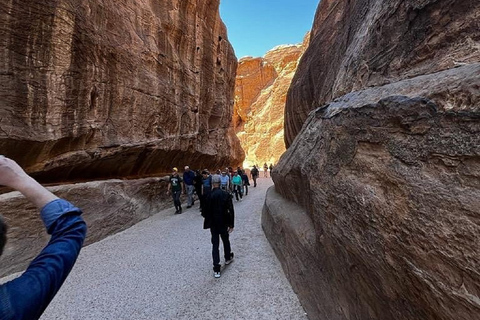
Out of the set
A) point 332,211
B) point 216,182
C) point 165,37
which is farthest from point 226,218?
point 165,37

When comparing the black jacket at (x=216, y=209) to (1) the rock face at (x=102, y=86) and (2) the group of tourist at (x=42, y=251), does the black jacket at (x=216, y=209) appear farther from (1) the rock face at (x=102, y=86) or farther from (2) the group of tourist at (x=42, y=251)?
(1) the rock face at (x=102, y=86)

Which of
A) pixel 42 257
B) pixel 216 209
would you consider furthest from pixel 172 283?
pixel 42 257

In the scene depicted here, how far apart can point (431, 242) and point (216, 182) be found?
12.0ft

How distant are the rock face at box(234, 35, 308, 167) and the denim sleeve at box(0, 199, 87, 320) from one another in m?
41.9

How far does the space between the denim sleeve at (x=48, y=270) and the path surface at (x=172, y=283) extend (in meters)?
2.90

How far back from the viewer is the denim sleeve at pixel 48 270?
0.76 metres

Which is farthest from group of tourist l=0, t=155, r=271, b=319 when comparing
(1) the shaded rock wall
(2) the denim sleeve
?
(1) the shaded rock wall

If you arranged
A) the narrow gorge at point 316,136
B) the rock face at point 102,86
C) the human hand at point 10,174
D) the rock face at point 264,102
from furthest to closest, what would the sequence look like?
the rock face at point 264,102 < the rock face at point 102,86 < the narrow gorge at point 316,136 < the human hand at point 10,174

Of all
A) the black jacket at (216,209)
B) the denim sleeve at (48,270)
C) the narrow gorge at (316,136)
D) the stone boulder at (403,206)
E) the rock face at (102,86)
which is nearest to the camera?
the denim sleeve at (48,270)

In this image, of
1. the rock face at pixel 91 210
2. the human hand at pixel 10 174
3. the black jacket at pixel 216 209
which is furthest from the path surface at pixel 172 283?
the human hand at pixel 10 174

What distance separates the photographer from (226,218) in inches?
185

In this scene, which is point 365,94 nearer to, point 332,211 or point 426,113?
point 426,113

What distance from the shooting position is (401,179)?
69.5 inches

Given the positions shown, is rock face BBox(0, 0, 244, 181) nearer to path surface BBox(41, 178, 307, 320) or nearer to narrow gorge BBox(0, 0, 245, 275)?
narrow gorge BBox(0, 0, 245, 275)
